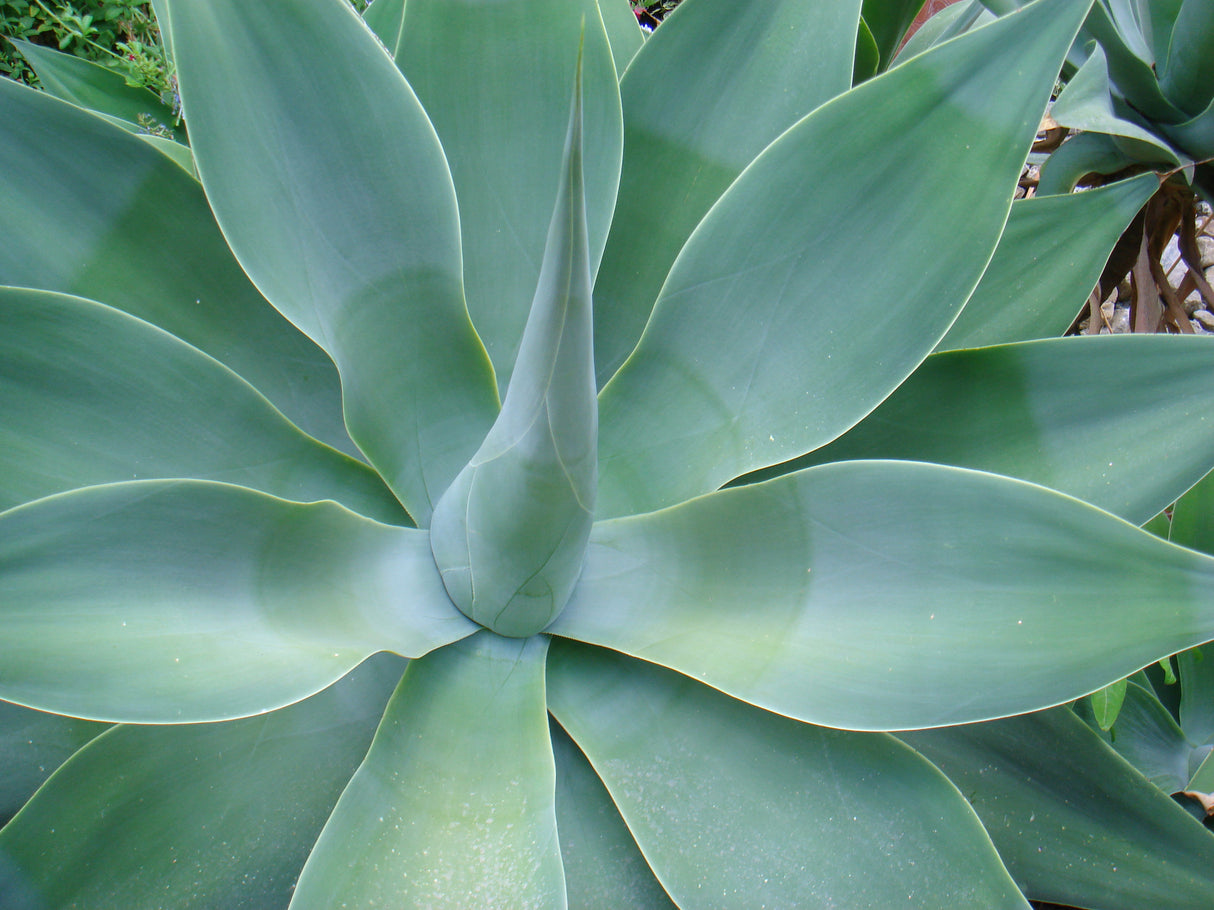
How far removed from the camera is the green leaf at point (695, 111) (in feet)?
2.40

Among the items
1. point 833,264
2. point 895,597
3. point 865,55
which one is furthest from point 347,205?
point 865,55

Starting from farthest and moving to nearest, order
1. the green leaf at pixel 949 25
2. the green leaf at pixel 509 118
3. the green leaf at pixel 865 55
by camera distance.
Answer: the green leaf at pixel 949 25 → the green leaf at pixel 865 55 → the green leaf at pixel 509 118

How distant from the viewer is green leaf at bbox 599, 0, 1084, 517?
2.11 ft

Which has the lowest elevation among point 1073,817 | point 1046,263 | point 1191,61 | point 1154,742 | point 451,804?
point 1154,742

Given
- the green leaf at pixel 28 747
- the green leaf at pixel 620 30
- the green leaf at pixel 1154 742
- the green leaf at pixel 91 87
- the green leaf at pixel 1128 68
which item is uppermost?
the green leaf at pixel 91 87

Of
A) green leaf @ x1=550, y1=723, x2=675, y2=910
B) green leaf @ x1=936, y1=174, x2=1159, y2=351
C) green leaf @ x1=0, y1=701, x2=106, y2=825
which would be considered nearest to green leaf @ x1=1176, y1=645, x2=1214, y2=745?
green leaf @ x1=936, y1=174, x2=1159, y2=351

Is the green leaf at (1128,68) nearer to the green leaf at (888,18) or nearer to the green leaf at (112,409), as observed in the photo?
the green leaf at (888,18)

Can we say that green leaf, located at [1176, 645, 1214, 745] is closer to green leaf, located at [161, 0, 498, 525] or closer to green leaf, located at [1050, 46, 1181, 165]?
green leaf, located at [1050, 46, 1181, 165]

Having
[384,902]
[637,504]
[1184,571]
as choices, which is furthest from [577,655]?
[1184,571]

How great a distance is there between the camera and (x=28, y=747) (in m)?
0.63

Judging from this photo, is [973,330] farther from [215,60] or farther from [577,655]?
[215,60]

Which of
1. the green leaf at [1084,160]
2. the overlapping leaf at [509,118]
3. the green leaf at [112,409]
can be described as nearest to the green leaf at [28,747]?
the green leaf at [112,409]

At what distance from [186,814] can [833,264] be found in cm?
61

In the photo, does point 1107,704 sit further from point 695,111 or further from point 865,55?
point 865,55
